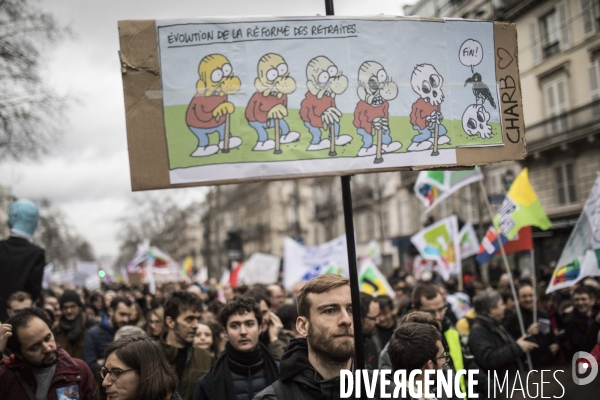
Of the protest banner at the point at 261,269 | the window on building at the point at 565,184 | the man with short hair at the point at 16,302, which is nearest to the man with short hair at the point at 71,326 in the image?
the man with short hair at the point at 16,302

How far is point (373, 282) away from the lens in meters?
11.7

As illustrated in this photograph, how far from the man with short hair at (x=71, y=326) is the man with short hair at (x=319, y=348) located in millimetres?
5138

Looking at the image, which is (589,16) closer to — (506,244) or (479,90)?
(506,244)

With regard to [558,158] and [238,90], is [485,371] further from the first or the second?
[558,158]

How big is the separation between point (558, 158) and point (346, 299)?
87.1 feet

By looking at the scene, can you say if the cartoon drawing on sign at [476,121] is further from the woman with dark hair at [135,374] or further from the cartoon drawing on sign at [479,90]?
the woman with dark hair at [135,374]

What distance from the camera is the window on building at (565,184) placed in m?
26.1

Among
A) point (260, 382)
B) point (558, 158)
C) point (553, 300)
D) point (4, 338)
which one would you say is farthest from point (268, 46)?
point (558, 158)

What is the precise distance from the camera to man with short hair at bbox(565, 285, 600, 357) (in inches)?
291

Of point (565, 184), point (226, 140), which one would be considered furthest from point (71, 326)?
point (565, 184)

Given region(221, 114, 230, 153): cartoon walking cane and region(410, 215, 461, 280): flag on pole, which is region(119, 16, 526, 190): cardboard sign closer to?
region(221, 114, 230, 153): cartoon walking cane

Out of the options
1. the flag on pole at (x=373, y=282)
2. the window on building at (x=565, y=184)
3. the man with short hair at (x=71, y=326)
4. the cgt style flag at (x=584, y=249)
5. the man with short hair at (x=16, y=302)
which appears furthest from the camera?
the window on building at (x=565, y=184)

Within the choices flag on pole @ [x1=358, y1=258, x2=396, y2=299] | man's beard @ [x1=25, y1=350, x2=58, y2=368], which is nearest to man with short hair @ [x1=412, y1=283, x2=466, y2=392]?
man's beard @ [x1=25, y1=350, x2=58, y2=368]

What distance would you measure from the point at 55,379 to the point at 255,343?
56.3 inches
